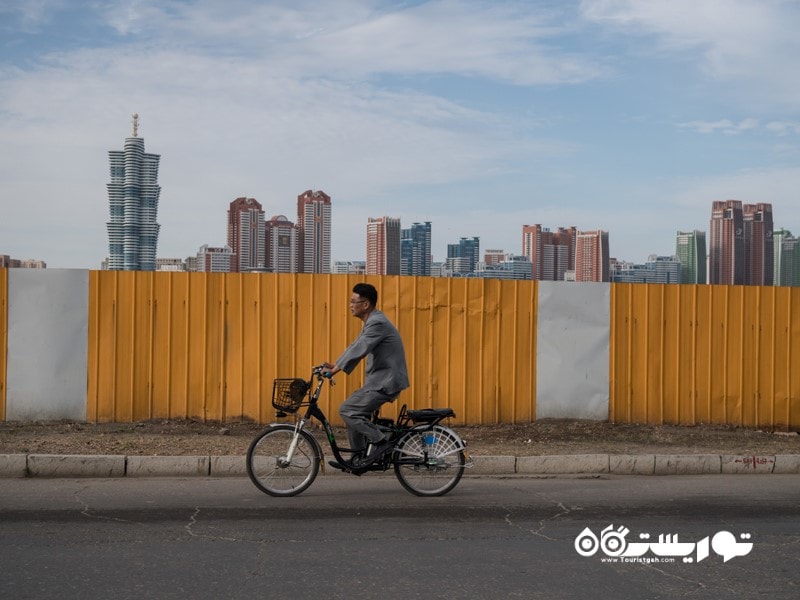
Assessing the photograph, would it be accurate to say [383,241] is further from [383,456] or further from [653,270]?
[383,456]

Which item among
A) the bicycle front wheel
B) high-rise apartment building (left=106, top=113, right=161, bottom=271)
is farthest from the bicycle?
high-rise apartment building (left=106, top=113, right=161, bottom=271)

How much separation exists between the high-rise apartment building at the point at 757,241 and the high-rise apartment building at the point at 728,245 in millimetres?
547

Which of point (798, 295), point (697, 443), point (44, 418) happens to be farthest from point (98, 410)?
point (798, 295)

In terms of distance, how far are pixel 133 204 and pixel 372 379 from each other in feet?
478

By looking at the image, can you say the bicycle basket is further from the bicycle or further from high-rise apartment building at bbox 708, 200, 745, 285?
high-rise apartment building at bbox 708, 200, 745, 285

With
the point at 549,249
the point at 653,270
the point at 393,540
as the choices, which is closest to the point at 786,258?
the point at 653,270

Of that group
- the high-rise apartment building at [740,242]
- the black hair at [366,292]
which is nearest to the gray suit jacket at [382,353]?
the black hair at [366,292]

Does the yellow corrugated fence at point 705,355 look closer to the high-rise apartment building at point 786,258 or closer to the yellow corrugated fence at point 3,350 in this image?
the yellow corrugated fence at point 3,350

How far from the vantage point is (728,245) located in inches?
3046

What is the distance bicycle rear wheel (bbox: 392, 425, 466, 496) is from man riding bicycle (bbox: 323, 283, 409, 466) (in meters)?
0.19

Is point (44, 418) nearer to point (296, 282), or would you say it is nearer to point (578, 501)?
point (296, 282)

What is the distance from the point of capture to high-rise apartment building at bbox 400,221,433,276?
3691 inches

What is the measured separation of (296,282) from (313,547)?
20.6 feet

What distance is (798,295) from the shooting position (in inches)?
503
